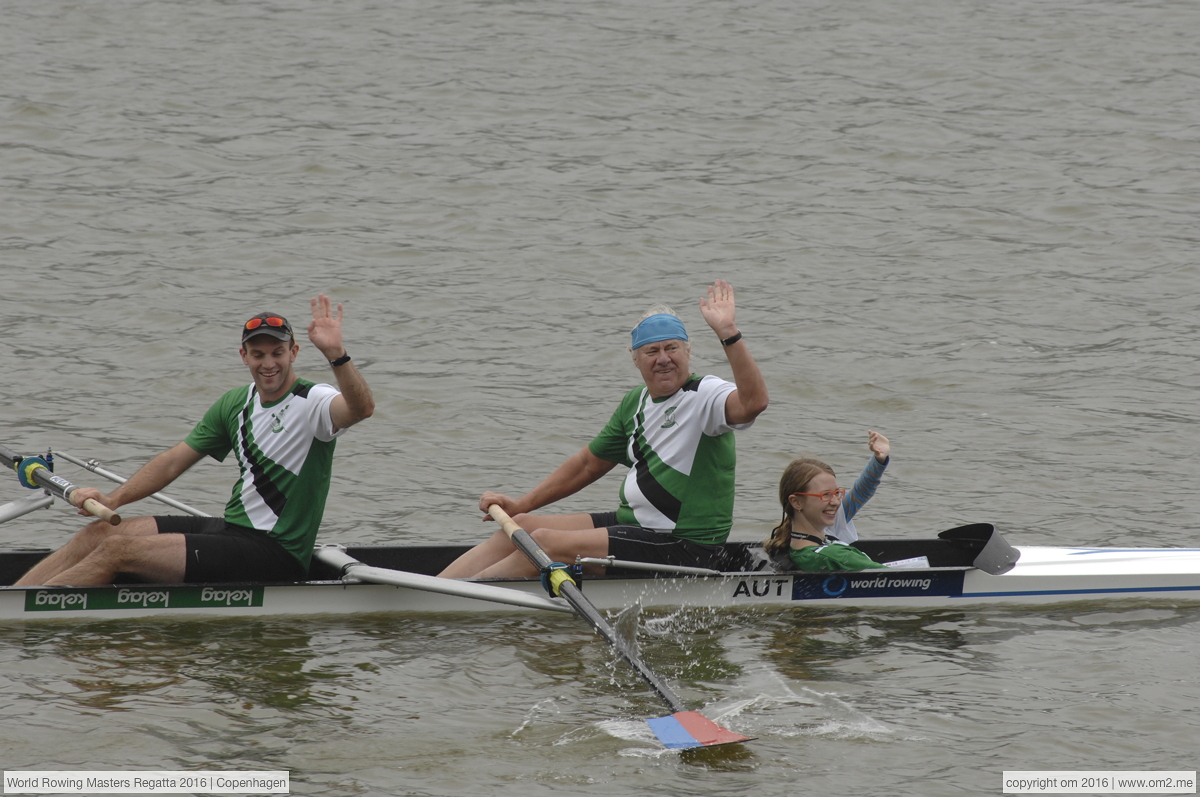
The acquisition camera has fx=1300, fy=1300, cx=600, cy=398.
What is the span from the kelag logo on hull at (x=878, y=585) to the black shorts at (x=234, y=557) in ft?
9.15

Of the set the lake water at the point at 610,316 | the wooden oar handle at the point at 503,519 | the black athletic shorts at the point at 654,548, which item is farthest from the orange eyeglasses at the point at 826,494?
the wooden oar handle at the point at 503,519

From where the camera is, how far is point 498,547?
7.27 meters

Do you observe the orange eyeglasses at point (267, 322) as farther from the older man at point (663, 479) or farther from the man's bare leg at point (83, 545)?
the older man at point (663, 479)

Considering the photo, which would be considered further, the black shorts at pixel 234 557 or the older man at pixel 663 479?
the older man at pixel 663 479

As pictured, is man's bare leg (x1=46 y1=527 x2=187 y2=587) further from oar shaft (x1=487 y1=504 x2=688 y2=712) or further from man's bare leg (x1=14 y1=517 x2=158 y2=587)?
oar shaft (x1=487 y1=504 x2=688 y2=712)

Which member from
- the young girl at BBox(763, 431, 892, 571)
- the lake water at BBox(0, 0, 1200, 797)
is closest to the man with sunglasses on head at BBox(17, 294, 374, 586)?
the lake water at BBox(0, 0, 1200, 797)

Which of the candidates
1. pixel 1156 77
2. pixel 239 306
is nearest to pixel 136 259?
pixel 239 306

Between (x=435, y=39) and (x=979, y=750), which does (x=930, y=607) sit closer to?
(x=979, y=750)

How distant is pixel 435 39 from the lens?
73.0 feet

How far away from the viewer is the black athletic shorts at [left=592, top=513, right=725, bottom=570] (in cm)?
704

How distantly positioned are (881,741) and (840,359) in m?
7.87

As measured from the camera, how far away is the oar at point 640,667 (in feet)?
18.7
